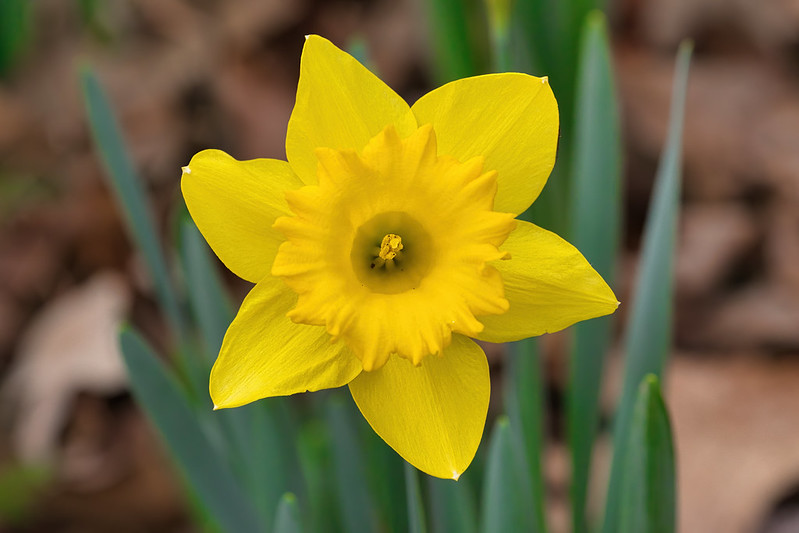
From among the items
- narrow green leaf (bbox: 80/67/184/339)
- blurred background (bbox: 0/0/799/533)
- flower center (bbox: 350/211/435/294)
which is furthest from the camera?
blurred background (bbox: 0/0/799/533)

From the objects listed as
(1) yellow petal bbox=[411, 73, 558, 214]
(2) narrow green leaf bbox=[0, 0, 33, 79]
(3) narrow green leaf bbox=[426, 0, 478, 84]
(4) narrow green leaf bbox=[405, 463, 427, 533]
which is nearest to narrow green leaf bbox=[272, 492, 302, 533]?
(4) narrow green leaf bbox=[405, 463, 427, 533]

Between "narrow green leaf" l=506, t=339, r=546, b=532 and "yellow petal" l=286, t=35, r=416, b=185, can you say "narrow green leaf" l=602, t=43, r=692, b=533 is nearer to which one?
"narrow green leaf" l=506, t=339, r=546, b=532

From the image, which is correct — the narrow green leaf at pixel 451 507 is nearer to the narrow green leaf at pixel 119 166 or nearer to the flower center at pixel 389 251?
the flower center at pixel 389 251

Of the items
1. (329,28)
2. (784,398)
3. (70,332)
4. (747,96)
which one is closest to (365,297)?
(784,398)

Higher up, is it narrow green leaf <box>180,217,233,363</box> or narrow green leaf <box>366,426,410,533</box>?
narrow green leaf <box>180,217,233,363</box>

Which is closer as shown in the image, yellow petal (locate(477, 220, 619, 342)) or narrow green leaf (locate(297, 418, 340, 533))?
yellow petal (locate(477, 220, 619, 342))
